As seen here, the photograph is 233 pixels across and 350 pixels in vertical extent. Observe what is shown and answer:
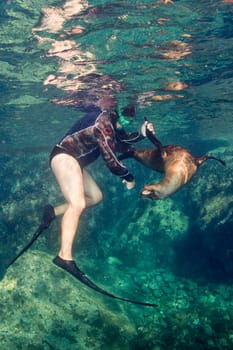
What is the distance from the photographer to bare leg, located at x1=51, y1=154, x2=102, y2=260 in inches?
270

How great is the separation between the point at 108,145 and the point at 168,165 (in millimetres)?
1677

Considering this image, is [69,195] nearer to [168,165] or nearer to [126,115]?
[168,165]

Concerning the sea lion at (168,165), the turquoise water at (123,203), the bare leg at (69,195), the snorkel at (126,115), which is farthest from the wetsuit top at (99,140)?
the turquoise water at (123,203)

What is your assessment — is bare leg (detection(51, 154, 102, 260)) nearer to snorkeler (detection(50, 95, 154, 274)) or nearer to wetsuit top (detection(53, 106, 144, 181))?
snorkeler (detection(50, 95, 154, 274))

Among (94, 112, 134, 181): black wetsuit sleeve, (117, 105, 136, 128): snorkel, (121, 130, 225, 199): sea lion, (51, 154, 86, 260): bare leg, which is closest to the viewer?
(121, 130, 225, 199): sea lion

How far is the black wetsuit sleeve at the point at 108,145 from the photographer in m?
7.21

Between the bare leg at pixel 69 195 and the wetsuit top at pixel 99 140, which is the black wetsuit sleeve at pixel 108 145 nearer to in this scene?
the wetsuit top at pixel 99 140

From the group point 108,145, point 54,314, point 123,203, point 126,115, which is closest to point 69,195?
point 108,145

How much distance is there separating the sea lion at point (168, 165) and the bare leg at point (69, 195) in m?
1.68

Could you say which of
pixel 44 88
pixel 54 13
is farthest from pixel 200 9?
pixel 44 88

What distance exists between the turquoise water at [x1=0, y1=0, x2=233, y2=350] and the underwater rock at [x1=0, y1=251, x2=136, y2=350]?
28 mm

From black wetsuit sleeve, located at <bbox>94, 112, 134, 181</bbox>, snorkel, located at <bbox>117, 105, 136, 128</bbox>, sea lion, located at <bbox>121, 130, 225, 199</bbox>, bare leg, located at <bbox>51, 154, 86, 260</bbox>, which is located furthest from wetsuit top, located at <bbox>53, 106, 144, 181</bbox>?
sea lion, located at <bbox>121, 130, 225, 199</bbox>

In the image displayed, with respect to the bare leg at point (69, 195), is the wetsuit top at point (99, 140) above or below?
above

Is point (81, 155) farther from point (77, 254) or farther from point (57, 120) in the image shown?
point (57, 120)
